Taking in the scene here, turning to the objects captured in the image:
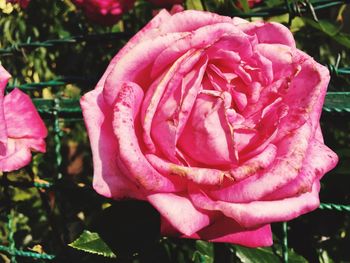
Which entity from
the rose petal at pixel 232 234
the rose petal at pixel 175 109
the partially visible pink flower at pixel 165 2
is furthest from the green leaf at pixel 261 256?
the partially visible pink flower at pixel 165 2

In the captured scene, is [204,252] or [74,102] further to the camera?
[74,102]

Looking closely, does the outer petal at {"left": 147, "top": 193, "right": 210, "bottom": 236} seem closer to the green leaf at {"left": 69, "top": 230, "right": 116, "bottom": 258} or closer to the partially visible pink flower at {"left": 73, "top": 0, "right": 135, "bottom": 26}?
the green leaf at {"left": 69, "top": 230, "right": 116, "bottom": 258}

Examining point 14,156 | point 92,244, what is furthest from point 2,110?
point 92,244

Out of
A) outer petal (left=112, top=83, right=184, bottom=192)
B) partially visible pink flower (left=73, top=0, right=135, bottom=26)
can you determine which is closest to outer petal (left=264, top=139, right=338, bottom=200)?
outer petal (left=112, top=83, right=184, bottom=192)

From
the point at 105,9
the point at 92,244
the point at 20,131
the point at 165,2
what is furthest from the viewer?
the point at 105,9

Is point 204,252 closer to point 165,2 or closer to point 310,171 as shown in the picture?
point 310,171

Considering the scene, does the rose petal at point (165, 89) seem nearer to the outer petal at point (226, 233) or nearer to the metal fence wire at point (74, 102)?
the outer petal at point (226, 233)
